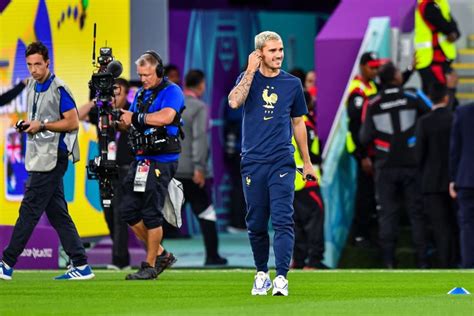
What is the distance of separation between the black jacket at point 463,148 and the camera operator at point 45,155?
512 cm

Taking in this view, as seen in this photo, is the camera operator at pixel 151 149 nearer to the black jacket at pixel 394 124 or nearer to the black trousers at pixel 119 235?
the black trousers at pixel 119 235

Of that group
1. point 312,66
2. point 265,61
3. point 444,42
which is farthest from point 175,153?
point 312,66

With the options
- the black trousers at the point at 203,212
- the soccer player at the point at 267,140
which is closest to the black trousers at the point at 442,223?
the black trousers at the point at 203,212

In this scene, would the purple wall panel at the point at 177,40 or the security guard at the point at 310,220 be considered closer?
the security guard at the point at 310,220

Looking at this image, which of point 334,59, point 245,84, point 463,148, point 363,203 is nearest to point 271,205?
Answer: point 245,84

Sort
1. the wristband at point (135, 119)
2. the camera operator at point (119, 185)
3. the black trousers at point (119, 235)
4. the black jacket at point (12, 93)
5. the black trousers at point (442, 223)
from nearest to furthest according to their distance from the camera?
the wristband at point (135, 119) < the camera operator at point (119, 185) < the black trousers at point (119, 235) < the black jacket at point (12, 93) < the black trousers at point (442, 223)

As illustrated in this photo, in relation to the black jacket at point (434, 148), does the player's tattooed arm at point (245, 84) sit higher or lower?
higher

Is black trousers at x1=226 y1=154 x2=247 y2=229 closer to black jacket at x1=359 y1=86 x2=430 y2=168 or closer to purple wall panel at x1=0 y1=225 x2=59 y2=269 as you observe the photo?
black jacket at x1=359 y1=86 x2=430 y2=168

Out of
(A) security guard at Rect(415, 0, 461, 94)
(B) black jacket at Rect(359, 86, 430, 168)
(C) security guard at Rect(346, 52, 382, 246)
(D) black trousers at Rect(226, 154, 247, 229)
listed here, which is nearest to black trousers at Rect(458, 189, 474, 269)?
(B) black jacket at Rect(359, 86, 430, 168)

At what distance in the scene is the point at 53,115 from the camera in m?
15.1

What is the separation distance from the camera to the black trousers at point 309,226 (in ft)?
62.8

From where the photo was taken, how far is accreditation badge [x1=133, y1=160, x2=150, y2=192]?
15.0 metres

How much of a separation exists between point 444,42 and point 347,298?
28.9 ft

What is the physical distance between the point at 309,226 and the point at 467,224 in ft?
6.61
